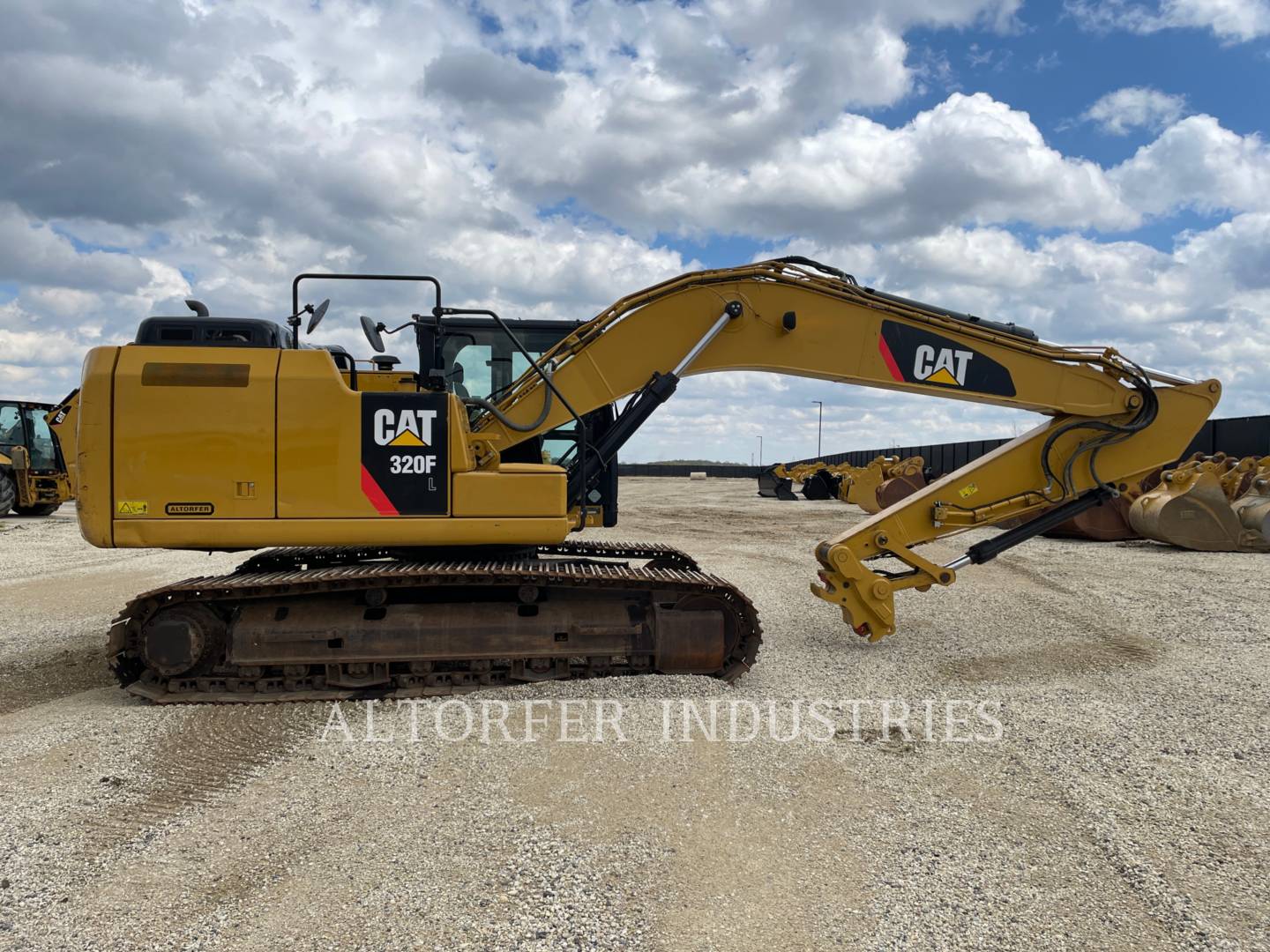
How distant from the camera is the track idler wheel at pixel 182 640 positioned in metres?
5.30

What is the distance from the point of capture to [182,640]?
17.5 feet

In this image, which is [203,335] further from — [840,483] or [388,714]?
[840,483]

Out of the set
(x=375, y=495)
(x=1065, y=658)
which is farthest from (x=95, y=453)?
(x=1065, y=658)

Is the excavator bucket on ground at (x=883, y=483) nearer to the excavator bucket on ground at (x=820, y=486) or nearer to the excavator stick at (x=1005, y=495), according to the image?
the excavator bucket on ground at (x=820, y=486)

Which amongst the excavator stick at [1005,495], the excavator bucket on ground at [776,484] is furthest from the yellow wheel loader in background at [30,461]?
the excavator bucket on ground at [776,484]

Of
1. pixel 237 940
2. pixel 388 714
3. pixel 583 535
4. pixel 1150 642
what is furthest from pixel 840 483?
pixel 237 940

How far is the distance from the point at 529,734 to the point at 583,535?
9.89 metres

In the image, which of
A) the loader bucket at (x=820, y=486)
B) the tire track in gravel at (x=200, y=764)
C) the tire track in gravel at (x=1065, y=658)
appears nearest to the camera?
the tire track in gravel at (x=200, y=764)

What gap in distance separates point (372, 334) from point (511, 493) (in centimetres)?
159

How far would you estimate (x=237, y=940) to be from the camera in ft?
9.29

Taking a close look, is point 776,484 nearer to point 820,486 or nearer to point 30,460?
point 820,486

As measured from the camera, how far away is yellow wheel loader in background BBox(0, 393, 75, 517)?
19.9 m

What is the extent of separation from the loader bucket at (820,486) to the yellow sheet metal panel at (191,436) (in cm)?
2419

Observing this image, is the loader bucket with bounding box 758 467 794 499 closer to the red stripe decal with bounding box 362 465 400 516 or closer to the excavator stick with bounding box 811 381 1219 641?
the excavator stick with bounding box 811 381 1219 641
